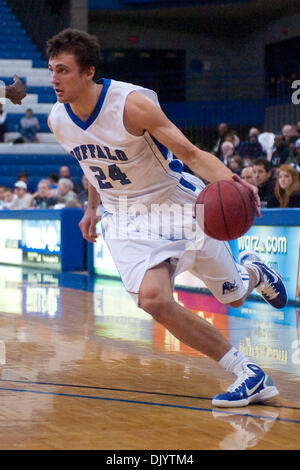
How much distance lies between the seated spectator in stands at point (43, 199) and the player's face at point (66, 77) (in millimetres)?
10182

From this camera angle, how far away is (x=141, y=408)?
14.2ft

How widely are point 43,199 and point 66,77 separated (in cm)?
1088

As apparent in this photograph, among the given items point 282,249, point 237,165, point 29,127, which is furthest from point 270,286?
point 29,127

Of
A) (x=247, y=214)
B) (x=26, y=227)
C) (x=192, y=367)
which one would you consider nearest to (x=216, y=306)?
(x=192, y=367)

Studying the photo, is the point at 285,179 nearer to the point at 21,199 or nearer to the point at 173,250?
the point at 173,250

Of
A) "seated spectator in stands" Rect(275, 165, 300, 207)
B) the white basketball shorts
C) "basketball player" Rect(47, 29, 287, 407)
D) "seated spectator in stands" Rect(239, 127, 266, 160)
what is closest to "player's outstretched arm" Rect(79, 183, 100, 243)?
"basketball player" Rect(47, 29, 287, 407)

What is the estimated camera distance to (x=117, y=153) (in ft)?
15.2

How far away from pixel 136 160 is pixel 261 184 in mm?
6050

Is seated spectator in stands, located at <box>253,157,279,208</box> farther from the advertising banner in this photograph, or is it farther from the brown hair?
the brown hair

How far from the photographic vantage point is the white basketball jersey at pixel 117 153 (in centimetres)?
461

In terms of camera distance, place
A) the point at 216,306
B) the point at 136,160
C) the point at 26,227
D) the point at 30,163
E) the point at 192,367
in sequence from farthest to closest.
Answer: the point at 30,163 < the point at 26,227 < the point at 216,306 < the point at 192,367 < the point at 136,160

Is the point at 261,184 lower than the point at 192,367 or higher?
higher

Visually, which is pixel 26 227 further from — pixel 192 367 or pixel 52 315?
pixel 192 367

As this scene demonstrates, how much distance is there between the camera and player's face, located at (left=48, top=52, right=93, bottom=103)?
4.55 meters
